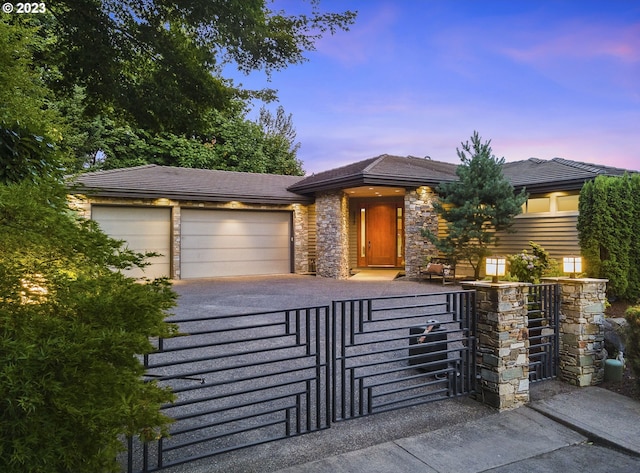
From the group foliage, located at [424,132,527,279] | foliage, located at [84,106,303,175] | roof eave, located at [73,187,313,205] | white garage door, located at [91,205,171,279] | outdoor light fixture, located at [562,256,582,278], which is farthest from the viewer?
foliage, located at [84,106,303,175]

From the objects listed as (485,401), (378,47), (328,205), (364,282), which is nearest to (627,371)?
(485,401)

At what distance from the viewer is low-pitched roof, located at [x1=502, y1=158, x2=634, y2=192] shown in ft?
32.7

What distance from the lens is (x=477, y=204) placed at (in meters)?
10.9

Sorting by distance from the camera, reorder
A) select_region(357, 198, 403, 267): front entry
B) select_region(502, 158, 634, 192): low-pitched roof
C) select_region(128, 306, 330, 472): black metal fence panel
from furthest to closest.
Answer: select_region(357, 198, 403, 267): front entry
select_region(502, 158, 634, 192): low-pitched roof
select_region(128, 306, 330, 472): black metal fence panel

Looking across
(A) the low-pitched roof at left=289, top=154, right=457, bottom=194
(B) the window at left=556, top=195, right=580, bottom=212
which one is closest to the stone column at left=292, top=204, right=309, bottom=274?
(A) the low-pitched roof at left=289, top=154, right=457, bottom=194

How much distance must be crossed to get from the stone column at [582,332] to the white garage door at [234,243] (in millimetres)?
10544

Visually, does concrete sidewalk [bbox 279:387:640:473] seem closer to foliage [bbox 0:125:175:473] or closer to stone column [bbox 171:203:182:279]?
foliage [bbox 0:125:175:473]

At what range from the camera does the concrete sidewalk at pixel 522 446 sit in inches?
105

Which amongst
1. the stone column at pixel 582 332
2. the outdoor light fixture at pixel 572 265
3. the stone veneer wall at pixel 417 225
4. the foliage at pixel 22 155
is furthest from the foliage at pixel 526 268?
the foliage at pixel 22 155

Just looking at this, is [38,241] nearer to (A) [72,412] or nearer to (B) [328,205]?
(A) [72,412]

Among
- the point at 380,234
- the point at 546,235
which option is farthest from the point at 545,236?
the point at 380,234

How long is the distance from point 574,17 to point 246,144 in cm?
1649

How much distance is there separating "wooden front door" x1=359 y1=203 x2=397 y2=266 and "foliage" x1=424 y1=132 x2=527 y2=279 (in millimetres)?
3498

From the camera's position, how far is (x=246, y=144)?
22.2 meters
